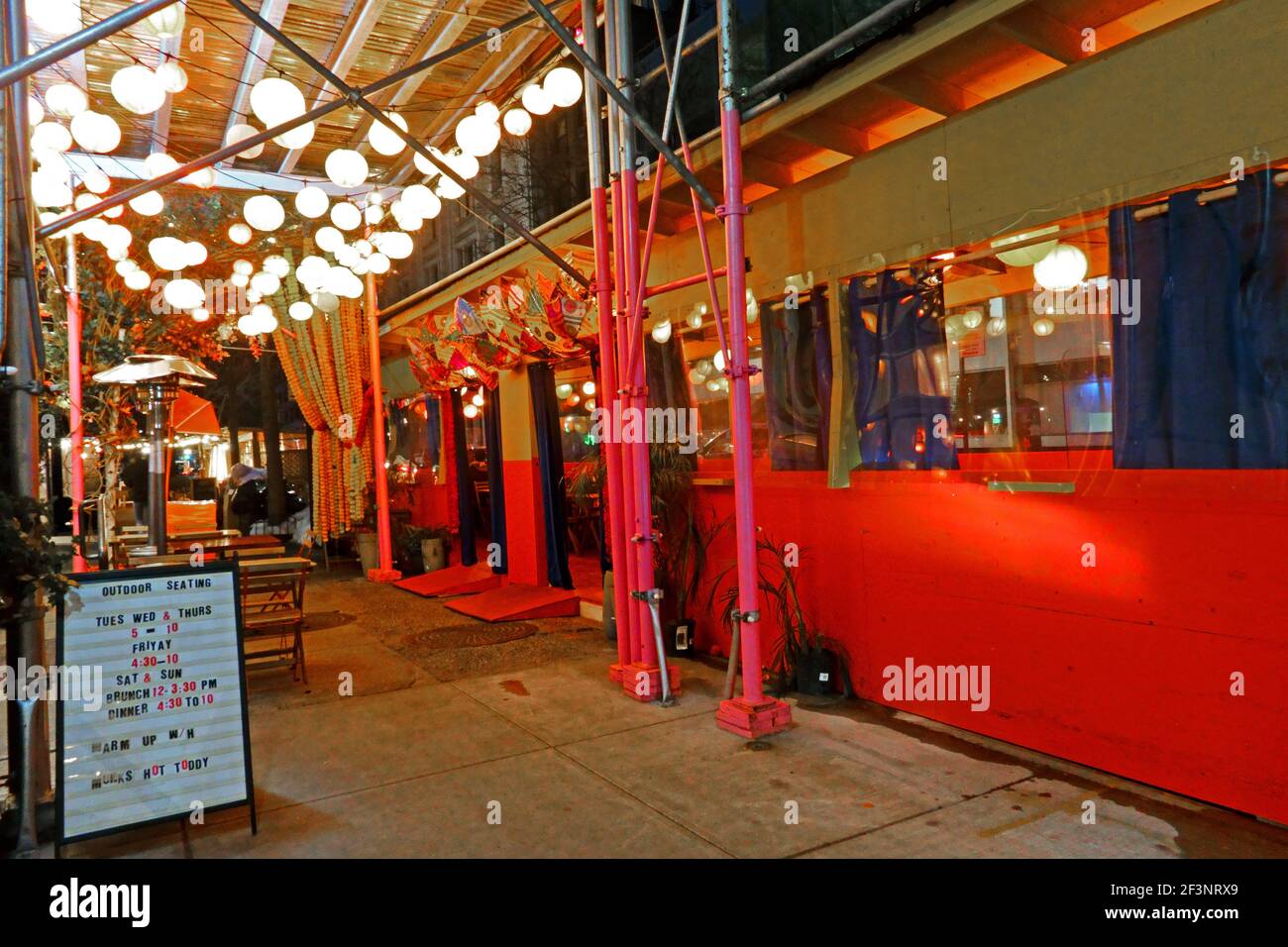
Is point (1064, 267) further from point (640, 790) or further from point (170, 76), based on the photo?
point (170, 76)

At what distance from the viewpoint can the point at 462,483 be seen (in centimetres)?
1290

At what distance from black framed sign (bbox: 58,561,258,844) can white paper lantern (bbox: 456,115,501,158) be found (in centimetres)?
388

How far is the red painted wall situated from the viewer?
13.3 ft

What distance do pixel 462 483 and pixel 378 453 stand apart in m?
1.32

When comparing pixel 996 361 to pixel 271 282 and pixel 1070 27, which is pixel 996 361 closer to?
pixel 1070 27

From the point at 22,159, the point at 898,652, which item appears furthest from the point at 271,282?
the point at 898,652

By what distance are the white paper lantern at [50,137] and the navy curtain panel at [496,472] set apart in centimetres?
559

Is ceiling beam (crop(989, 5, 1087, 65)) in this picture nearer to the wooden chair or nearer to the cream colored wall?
the cream colored wall

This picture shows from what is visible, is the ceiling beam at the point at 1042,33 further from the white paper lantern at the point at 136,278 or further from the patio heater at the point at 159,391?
the white paper lantern at the point at 136,278

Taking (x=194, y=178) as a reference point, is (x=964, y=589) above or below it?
below

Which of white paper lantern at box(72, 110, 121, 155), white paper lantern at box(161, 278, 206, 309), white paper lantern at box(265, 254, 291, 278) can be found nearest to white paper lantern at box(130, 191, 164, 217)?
white paper lantern at box(161, 278, 206, 309)

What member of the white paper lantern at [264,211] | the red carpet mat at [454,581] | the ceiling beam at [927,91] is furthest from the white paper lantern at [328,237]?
the ceiling beam at [927,91]
